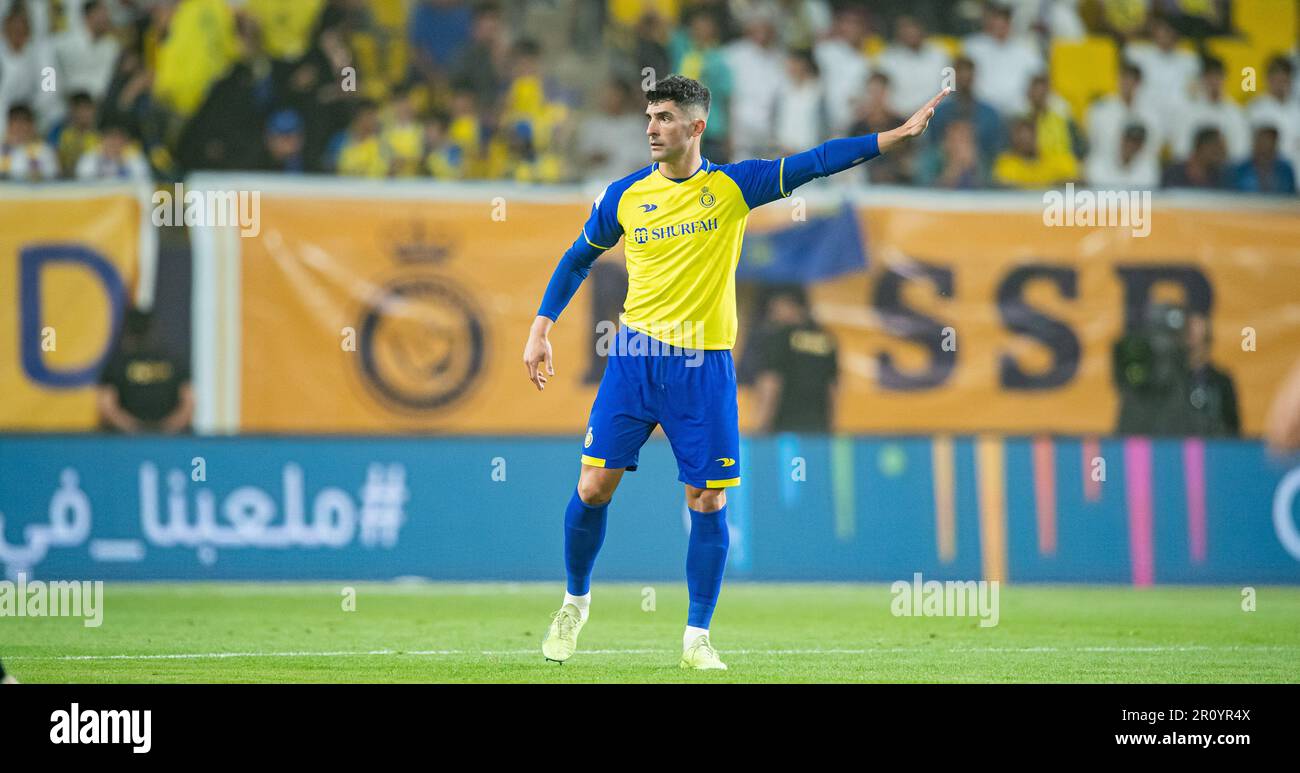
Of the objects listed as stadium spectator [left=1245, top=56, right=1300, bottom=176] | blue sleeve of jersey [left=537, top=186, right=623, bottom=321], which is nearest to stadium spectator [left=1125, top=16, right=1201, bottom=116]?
stadium spectator [left=1245, top=56, right=1300, bottom=176]

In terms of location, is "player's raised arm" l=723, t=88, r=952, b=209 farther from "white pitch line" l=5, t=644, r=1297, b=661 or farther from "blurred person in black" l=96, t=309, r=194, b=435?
"blurred person in black" l=96, t=309, r=194, b=435

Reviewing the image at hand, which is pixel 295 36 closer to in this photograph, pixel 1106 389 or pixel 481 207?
pixel 481 207

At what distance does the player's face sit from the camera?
844 centimetres

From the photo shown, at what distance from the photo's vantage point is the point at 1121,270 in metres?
16.8

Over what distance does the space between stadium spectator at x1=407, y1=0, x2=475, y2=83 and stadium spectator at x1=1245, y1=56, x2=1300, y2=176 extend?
341 inches

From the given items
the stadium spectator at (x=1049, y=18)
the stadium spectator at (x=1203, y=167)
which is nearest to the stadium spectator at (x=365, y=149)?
the stadium spectator at (x=1049, y=18)

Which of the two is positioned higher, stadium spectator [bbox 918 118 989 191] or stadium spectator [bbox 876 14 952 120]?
stadium spectator [bbox 876 14 952 120]

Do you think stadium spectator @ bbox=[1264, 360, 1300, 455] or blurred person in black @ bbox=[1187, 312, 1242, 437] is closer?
stadium spectator @ bbox=[1264, 360, 1300, 455]

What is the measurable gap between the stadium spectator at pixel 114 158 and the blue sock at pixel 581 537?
8602 mm

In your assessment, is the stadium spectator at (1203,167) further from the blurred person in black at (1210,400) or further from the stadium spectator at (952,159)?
the blurred person in black at (1210,400)

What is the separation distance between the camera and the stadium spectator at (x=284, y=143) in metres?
16.7

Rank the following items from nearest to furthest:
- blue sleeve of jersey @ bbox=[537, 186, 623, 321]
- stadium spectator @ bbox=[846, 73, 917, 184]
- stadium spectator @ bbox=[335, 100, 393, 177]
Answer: blue sleeve of jersey @ bbox=[537, 186, 623, 321], stadium spectator @ bbox=[335, 100, 393, 177], stadium spectator @ bbox=[846, 73, 917, 184]

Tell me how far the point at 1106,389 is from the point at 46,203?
9660 millimetres

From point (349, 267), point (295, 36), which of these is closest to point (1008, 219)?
point (349, 267)
